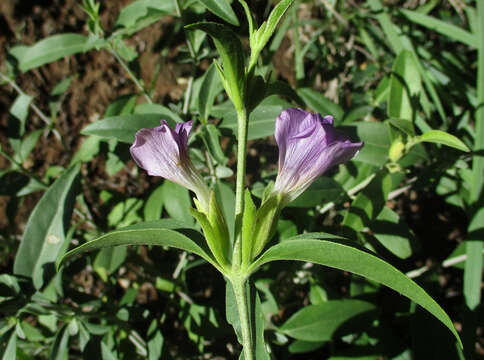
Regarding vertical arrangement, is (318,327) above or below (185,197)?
below

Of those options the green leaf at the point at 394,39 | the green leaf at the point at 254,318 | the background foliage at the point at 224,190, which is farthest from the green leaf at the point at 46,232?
the green leaf at the point at 394,39

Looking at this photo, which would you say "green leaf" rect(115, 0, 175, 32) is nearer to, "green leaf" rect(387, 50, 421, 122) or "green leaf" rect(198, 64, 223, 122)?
"green leaf" rect(198, 64, 223, 122)

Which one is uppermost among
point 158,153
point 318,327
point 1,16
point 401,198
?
point 1,16

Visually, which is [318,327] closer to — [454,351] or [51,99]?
[454,351]

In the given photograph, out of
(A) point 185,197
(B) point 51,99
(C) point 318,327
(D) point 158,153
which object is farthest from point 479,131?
(B) point 51,99

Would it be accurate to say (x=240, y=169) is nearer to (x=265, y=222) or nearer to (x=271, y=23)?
(x=265, y=222)

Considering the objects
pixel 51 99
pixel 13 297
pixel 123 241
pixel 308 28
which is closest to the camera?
pixel 123 241

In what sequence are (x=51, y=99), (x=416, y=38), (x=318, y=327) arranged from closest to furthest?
(x=318, y=327) < (x=51, y=99) < (x=416, y=38)
